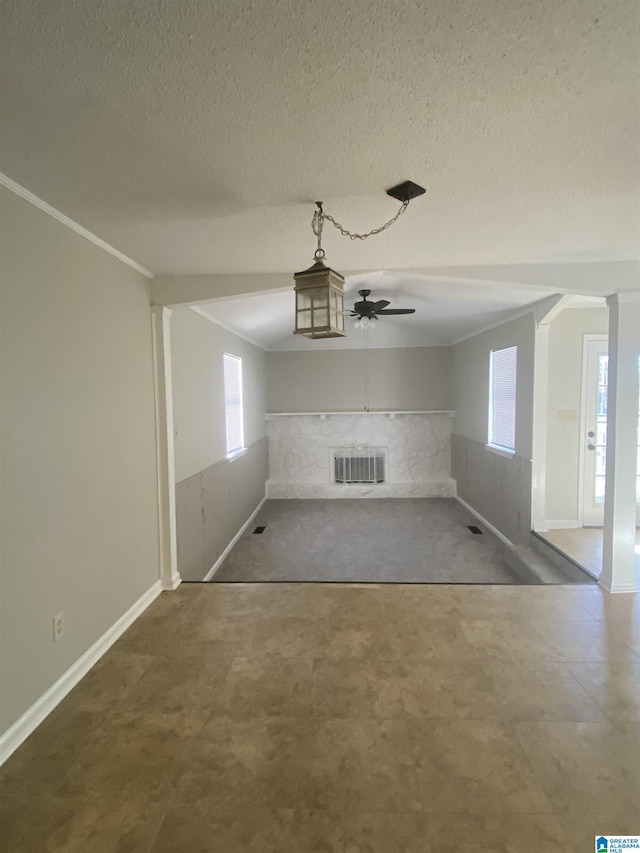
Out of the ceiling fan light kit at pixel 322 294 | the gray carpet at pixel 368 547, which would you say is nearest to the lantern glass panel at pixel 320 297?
the ceiling fan light kit at pixel 322 294

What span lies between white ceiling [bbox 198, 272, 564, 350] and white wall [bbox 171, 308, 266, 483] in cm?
23

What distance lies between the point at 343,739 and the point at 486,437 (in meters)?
4.19

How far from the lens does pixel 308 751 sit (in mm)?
1628

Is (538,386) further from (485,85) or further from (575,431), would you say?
(485,85)

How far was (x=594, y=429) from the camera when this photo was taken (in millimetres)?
4273

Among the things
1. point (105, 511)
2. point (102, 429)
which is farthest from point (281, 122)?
point (105, 511)

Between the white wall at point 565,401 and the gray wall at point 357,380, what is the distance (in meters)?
2.47

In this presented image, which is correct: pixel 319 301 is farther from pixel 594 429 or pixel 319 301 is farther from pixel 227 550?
pixel 594 429

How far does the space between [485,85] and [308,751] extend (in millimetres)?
2342

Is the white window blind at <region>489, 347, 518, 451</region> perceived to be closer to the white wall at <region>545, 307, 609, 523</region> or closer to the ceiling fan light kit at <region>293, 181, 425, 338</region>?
the white wall at <region>545, 307, 609, 523</region>

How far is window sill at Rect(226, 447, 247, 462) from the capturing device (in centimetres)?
460

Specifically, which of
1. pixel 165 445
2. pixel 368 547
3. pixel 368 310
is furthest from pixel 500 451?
pixel 165 445

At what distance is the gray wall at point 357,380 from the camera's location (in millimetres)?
6684

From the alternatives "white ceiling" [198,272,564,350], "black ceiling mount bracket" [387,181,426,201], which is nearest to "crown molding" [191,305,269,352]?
"white ceiling" [198,272,564,350]
